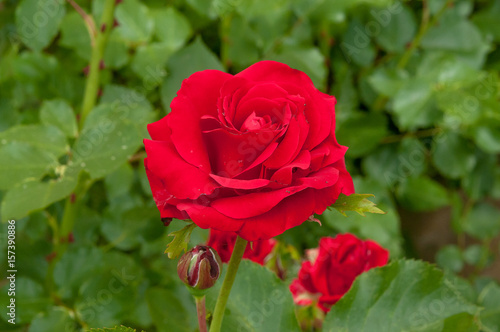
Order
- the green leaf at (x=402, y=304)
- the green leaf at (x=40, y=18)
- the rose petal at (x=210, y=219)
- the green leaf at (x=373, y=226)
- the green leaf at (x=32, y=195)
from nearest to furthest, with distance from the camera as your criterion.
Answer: the rose petal at (x=210, y=219) < the green leaf at (x=402, y=304) < the green leaf at (x=32, y=195) < the green leaf at (x=40, y=18) < the green leaf at (x=373, y=226)

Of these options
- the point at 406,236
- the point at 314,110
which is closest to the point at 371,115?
the point at 406,236

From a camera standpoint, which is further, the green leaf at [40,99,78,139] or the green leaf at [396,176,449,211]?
the green leaf at [396,176,449,211]

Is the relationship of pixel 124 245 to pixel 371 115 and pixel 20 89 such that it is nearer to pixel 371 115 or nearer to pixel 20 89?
pixel 20 89

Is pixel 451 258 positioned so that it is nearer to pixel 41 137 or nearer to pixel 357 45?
pixel 357 45

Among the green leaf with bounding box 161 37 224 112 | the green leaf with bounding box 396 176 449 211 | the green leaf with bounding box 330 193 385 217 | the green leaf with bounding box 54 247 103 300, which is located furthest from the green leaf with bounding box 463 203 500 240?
the green leaf with bounding box 330 193 385 217

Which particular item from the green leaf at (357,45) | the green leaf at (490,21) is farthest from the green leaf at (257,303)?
the green leaf at (490,21)

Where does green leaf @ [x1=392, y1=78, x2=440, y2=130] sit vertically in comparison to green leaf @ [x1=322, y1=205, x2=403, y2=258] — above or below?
above

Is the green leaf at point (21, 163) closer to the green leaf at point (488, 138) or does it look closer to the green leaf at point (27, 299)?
the green leaf at point (27, 299)

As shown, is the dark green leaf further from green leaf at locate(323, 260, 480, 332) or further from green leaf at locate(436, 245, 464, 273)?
green leaf at locate(436, 245, 464, 273)
